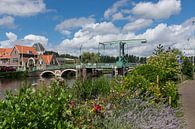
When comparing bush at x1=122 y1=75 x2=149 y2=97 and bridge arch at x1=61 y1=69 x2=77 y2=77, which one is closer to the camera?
bush at x1=122 y1=75 x2=149 y2=97

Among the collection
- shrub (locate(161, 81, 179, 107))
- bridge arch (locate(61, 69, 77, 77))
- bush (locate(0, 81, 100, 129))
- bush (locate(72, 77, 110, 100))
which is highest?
bush (locate(0, 81, 100, 129))

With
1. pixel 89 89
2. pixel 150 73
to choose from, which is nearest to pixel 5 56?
pixel 150 73

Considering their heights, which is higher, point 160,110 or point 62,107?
point 62,107

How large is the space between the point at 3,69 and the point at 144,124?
88.7 metres

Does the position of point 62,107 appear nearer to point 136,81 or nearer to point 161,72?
point 136,81

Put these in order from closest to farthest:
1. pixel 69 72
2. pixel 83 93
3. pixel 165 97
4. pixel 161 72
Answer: pixel 83 93 < pixel 165 97 < pixel 161 72 < pixel 69 72

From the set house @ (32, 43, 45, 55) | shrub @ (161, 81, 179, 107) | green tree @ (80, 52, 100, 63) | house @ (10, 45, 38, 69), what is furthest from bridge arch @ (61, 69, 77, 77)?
shrub @ (161, 81, 179, 107)

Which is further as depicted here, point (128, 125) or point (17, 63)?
point (17, 63)

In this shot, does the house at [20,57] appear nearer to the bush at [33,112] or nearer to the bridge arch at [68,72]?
the bridge arch at [68,72]

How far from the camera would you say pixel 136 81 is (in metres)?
12.4

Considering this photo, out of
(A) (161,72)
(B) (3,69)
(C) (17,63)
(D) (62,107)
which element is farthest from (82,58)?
(D) (62,107)


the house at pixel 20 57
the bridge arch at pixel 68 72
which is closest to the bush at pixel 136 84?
the bridge arch at pixel 68 72

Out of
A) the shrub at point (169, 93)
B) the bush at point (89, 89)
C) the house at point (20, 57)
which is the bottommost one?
the shrub at point (169, 93)

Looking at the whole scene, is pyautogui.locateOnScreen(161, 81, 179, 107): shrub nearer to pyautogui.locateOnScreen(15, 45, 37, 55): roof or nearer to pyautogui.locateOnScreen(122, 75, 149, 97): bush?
pyautogui.locateOnScreen(122, 75, 149, 97): bush
